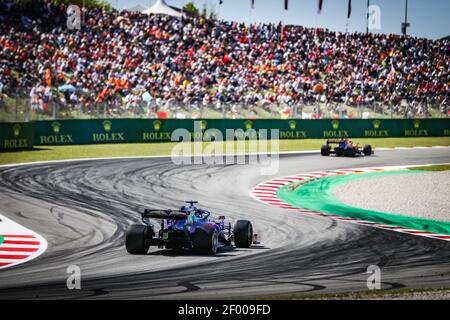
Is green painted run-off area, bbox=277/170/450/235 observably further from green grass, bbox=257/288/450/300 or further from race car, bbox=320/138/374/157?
green grass, bbox=257/288/450/300

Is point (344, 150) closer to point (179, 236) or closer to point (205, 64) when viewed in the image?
point (205, 64)

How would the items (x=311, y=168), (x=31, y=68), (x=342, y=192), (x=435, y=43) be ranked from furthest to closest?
(x=435, y=43)
(x=31, y=68)
(x=311, y=168)
(x=342, y=192)

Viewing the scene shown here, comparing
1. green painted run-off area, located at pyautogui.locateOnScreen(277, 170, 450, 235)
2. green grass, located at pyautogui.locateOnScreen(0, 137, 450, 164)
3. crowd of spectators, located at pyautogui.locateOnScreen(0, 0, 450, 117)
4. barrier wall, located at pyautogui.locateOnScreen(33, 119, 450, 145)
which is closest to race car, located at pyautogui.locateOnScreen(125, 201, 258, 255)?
green painted run-off area, located at pyautogui.locateOnScreen(277, 170, 450, 235)

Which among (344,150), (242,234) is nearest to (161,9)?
(344,150)

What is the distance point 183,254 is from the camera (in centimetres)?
1283

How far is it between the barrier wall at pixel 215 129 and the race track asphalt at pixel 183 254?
9.82 meters

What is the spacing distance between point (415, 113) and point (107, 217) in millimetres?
32921

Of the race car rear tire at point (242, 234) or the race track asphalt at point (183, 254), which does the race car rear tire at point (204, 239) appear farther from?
the race car rear tire at point (242, 234)

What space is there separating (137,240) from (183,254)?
2.86ft

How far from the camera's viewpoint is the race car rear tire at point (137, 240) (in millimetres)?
12609

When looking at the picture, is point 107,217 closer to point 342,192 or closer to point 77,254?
point 77,254

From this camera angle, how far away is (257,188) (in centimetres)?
2283

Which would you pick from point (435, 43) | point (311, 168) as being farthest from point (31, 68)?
point (435, 43)
